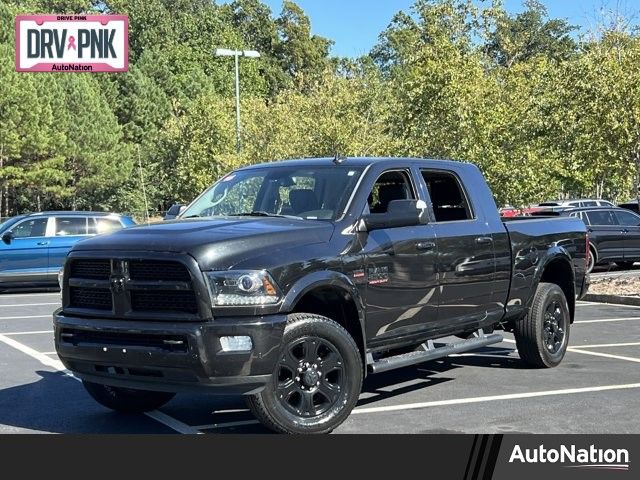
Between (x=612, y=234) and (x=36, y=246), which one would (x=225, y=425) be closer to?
(x=36, y=246)

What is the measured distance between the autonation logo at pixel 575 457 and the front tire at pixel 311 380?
147 cm

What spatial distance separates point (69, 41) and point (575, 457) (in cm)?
3789

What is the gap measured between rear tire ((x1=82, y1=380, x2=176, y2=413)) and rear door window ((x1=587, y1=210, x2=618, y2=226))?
51.4 ft

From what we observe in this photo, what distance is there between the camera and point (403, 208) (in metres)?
6.53

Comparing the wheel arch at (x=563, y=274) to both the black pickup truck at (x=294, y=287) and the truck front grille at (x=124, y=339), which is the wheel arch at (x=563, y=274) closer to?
the black pickup truck at (x=294, y=287)

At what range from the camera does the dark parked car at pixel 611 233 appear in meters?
20.2

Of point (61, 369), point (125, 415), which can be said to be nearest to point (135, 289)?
point (125, 415)

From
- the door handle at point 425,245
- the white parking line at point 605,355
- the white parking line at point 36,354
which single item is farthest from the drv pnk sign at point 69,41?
the door handle at point 425,245

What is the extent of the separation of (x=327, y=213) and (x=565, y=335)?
367 cm

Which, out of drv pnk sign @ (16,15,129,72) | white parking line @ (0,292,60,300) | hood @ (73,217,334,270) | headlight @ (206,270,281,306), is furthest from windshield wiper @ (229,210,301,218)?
drv pnk sign @ (16,15,129,72)

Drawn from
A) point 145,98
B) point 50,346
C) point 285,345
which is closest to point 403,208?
point 285,345

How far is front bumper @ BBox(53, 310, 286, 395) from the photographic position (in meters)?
5.39

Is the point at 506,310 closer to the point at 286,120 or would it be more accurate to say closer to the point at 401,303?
the point at 401,303

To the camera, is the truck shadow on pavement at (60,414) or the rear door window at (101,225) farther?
the rear door window at (101,225)
